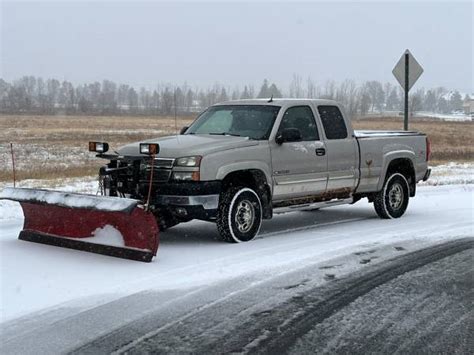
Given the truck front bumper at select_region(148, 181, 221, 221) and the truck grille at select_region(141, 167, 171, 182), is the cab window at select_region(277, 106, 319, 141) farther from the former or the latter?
the truck grille at select_region(141, 167, 171, 182)

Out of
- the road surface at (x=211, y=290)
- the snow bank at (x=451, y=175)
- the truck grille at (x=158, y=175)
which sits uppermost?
the truck grille at (x=158, y=175)

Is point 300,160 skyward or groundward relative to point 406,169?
skyward

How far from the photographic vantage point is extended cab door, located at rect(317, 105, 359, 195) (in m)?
9.79

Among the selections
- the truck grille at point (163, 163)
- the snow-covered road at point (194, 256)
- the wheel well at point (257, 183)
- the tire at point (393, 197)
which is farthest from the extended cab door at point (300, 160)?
the tire at point (393, 197)

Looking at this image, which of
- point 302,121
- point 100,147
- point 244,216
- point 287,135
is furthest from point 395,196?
point 100,147

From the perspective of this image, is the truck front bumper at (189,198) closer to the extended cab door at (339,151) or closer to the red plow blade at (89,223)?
the red plow blade at (89,223)

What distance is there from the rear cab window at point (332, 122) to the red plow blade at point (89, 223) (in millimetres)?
3641

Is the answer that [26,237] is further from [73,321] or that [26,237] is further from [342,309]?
[342,309]

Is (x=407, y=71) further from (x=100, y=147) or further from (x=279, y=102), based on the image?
(x=100, y=147)

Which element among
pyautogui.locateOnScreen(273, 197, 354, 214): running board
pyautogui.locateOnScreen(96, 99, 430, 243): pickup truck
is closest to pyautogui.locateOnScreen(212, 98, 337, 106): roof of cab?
pyautogui.locateOnScreen(96, 99, 430, 243): pickup truck

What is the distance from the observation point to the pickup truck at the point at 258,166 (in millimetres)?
8117

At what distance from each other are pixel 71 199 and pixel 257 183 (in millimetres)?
2469

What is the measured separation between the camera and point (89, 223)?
25.8 ft

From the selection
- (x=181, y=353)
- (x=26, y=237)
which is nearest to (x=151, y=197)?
(x=26, y=237)
